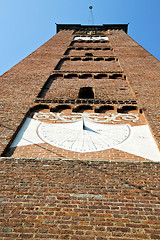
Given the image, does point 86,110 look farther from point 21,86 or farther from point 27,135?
point 21,86

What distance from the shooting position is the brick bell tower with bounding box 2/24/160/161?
13.1 ft

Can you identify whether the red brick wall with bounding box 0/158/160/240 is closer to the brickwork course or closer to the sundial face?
the brickwork course

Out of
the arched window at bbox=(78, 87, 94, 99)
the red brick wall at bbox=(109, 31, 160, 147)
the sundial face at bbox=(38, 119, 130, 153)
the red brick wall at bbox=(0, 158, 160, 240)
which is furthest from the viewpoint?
the arched window at bbox=(78, 87, 94, 99)

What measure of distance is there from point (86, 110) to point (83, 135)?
4.77 ft

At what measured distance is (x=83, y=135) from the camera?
4.47m

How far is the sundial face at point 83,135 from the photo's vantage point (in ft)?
13.4

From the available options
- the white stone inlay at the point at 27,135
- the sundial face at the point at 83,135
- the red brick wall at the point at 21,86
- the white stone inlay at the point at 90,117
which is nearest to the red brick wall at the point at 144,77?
the white stone inlay at the point at 90,117

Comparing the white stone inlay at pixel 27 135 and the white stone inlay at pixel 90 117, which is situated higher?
the white stone inlay at pixel 90 117

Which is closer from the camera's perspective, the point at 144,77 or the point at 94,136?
the point at 94,136

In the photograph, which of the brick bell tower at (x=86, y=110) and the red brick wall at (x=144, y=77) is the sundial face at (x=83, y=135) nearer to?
the brick bell tower at (x=86, y=110)

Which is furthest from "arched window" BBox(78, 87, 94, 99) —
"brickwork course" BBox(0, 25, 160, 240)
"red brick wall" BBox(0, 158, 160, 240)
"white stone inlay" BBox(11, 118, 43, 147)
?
"red brick wall" BBox(0, 158, 160, 240)

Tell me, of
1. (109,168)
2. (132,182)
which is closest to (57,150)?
(109,168)

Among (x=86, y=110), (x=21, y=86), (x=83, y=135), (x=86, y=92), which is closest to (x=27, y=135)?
(x=83, y=135)

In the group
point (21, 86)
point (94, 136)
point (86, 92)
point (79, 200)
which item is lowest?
point (79, 200)
